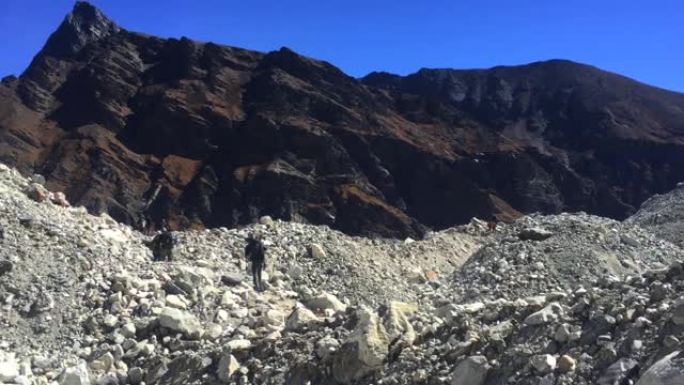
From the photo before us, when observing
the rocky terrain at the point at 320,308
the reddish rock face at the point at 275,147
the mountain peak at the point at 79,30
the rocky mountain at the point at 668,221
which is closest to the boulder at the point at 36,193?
the rocky terrain at the point at 320,308

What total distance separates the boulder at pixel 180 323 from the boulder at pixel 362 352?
2772 mm

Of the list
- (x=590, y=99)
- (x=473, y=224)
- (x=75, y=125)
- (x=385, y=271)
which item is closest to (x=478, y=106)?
(x=590, y=99)

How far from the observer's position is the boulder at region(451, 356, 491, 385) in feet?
24.9

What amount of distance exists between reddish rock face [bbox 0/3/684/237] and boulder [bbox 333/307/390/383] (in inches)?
2033

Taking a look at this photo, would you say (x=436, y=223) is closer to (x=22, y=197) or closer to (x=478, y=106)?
(x=478, y=106)

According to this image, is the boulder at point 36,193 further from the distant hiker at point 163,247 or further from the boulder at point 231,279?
the boulder at point 231,279

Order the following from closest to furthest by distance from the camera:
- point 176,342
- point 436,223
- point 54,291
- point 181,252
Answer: point 176,342 → point 54,291 → point 181,252 → point 436,223

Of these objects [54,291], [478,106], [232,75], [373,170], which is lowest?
[54,291]

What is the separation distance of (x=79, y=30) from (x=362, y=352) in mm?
92778

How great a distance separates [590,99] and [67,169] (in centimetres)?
6767

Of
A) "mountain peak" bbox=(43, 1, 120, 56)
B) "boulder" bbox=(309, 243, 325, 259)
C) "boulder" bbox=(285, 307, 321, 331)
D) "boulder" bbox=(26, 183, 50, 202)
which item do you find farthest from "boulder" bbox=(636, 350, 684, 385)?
"mountain peak" bbox=(43, 1, 120, 56)

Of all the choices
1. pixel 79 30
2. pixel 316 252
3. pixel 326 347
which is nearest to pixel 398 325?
pixel 326 347

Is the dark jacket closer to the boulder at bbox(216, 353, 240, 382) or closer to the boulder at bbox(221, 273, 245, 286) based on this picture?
the boulder at bbox(221, 273, 245, 286)

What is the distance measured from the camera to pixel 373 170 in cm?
7031
